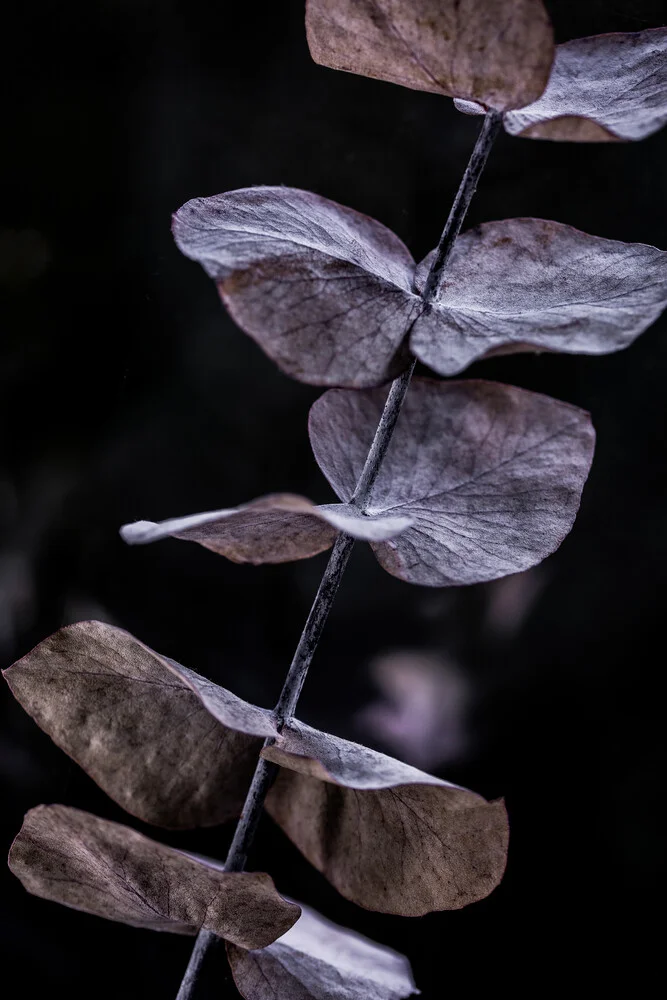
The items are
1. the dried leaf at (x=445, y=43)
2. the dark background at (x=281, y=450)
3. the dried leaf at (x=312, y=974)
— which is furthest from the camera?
the dark background at (x=281, y=450)

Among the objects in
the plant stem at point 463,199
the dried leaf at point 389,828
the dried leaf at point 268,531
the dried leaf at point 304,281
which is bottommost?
the dried leaf at point 389,828

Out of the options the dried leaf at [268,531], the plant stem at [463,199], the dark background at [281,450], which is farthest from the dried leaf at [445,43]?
the dark background at [281,450]

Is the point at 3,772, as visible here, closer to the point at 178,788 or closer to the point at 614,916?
the point at 178,788

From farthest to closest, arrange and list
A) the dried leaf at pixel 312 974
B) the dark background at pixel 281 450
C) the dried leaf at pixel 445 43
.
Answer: the dark background at pixel 281 450 < the dried leaf at pixel 312 974 < the dried leaf at pixel 445 43

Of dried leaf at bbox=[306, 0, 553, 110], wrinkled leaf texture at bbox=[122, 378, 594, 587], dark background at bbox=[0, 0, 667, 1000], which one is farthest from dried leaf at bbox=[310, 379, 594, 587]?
dark background at bbox=[0, 0, 667, 1000]

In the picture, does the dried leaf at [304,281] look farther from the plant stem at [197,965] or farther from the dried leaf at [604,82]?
the plant stem at [197,965]

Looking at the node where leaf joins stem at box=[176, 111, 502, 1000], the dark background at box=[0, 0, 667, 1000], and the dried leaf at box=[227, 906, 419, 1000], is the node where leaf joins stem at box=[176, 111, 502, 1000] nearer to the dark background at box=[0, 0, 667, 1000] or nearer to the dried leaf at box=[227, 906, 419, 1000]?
the dried leaf at box=[227, 906, 419, 1000]
